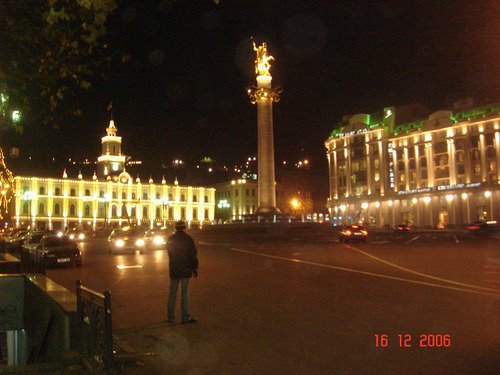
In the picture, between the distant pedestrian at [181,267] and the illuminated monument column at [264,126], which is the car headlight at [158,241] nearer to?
the illuminated monument column at [264,126]

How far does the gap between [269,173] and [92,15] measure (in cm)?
5313

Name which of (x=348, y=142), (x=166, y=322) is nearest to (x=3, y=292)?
(x=166, y=322)

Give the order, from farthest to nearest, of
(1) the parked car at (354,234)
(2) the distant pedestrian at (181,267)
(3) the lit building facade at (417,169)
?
1. (3) the lit building facade at (417,169)
2. (1) the parked car at (354,234)
3. (2) the distant pedestrian at (181,267)

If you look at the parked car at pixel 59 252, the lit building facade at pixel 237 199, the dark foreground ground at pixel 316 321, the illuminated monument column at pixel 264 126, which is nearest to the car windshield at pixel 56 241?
the parked car at pixel 59 252

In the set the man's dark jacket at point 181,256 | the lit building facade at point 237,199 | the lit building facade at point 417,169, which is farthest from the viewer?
the lit building facade at point 237,199

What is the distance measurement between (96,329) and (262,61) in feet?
188

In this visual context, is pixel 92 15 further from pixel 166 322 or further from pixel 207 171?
pixel 207 171

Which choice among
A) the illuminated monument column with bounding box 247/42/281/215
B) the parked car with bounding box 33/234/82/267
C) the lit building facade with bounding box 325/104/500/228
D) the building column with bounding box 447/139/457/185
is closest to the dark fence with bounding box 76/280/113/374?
the parked car with bounding box 33/234/82/267

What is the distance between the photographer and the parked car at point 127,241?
32344 millimetres

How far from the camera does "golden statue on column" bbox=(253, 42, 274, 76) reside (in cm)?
6128

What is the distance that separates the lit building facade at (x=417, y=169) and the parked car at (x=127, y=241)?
201ft

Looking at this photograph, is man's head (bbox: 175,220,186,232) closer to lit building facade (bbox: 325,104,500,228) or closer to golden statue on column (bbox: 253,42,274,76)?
golden statue on column (bbox: 253,42,274,76)

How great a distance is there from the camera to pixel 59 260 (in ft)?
76.3
